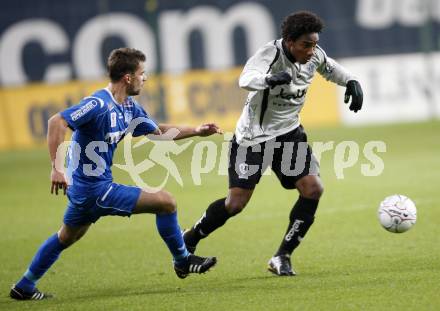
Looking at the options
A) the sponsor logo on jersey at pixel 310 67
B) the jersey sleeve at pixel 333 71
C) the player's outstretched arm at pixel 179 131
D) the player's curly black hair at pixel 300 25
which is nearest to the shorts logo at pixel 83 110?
the player's outstretched arm at pixel 179 131

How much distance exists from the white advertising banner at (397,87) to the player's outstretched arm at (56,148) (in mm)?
16689

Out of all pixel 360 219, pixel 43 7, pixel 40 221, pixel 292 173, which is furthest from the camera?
pixel 43 7

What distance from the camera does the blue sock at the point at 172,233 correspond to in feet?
24.0

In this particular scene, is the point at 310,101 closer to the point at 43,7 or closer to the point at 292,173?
the point at 43,7

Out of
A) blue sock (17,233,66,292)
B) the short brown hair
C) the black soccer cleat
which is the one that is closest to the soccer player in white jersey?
the short brown hair

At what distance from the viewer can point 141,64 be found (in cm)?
734

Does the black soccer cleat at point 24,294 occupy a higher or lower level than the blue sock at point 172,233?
lower

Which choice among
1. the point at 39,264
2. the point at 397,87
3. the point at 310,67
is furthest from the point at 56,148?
the point at 397,87

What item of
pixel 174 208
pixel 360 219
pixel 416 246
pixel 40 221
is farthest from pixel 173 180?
pixel 174 208

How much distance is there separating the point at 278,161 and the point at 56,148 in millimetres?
1980

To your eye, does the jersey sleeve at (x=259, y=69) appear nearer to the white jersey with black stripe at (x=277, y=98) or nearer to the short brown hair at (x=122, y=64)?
the white jersey with black stripe at (x=277, y=98)

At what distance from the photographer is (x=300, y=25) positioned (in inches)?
297

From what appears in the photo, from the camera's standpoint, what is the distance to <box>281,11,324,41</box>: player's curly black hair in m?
7.54

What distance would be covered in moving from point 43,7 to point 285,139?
50.5ft
